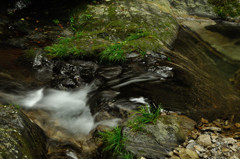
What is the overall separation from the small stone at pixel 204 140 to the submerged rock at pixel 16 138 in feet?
10.4

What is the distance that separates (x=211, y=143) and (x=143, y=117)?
1.50 meters

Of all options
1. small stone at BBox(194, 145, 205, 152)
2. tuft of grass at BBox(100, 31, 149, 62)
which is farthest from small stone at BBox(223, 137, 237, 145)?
tuft of grass at BBox(100, 31, 149, 62)

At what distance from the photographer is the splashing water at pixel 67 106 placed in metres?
4.27

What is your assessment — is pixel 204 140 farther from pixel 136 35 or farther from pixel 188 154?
pixel 136 35

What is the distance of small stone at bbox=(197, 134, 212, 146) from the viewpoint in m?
3.50

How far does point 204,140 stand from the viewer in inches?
140

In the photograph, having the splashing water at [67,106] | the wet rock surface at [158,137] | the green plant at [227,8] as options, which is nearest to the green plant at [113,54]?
the splashing water at [67,106]

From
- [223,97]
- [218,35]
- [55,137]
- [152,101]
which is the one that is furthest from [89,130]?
[218,35]

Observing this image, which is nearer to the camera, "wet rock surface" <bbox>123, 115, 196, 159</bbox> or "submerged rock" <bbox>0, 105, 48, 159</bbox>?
"submerged rock" <bbox>0, 105, 48, 159</bbox>

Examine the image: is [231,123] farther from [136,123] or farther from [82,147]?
[82,147]

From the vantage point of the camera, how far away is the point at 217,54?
7883mm

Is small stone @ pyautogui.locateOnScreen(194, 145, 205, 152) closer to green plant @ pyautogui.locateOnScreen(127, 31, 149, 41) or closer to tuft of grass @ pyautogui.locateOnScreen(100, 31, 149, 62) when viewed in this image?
tuft of grass @ pyautogui.locateOnScreen(100, 31, 149, 62)

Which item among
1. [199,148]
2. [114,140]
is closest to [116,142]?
[114,140]

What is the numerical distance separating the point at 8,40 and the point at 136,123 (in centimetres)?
629
